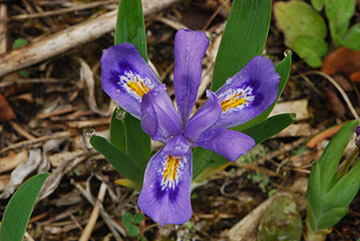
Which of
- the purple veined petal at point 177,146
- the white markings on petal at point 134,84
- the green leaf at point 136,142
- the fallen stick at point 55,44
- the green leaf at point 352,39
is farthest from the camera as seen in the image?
the green leaf at point 352,39

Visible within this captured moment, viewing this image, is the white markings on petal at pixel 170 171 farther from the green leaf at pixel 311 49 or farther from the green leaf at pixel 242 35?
the green leaf at pixel 311 49

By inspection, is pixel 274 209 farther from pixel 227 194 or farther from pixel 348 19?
pixel 348 19

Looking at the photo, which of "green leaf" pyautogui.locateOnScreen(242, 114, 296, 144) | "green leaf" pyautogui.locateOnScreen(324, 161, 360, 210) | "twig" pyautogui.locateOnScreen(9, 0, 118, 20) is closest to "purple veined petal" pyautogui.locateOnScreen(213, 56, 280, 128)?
"green leaf" pyautogui.locateOnScreen(242, 114, 296, 144)

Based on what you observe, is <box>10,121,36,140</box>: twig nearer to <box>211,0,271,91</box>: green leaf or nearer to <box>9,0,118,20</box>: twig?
<box>9,0,118,20</box>: twig

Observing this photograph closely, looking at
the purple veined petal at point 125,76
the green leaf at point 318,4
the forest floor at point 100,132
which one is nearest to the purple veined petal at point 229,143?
the purple veined petal at point 125,76

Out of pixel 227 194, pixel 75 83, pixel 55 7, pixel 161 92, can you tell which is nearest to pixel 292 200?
pixel 227 194

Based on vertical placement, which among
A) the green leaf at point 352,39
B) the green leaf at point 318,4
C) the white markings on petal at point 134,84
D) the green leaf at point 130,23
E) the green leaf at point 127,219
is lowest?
the green leaf at point 127,219
